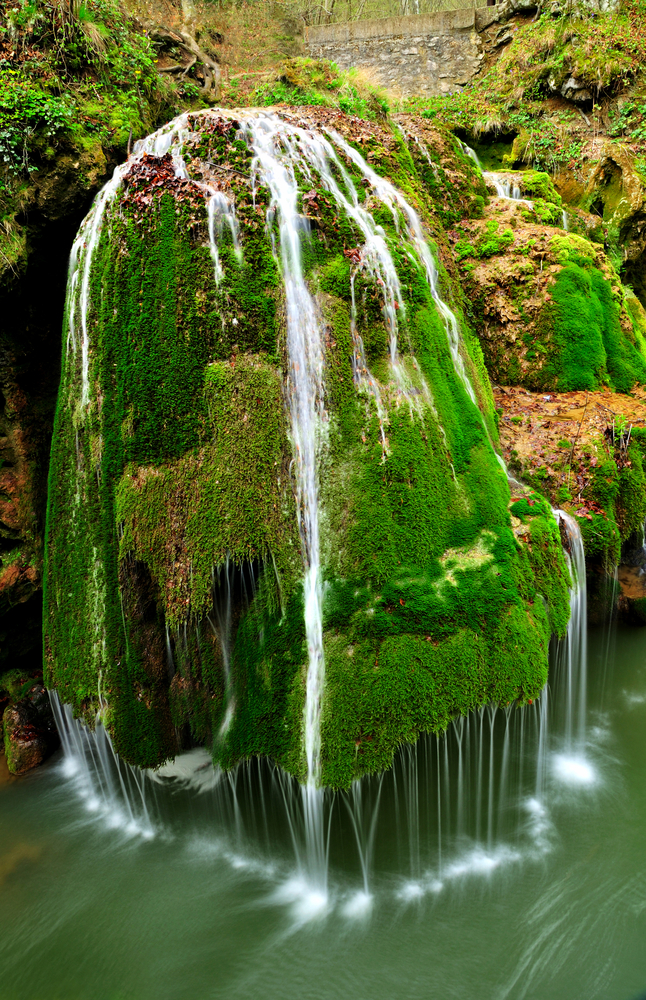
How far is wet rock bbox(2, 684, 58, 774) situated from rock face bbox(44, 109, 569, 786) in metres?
1.34

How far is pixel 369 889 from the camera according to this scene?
4.09 m

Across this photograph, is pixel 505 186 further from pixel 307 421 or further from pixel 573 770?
pixel 573 770

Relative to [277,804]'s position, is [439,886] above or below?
below

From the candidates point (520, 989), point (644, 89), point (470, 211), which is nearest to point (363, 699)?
point (520, 989)

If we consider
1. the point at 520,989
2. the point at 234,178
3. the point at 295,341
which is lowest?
the point at 520,989

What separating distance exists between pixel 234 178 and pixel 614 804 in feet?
21.3

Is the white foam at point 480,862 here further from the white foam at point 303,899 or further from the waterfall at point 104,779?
the waterfall at point 104,779

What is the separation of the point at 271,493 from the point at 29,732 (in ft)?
13.6

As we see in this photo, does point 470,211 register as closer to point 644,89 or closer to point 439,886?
point 644,89

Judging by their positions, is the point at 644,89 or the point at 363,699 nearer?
the point at 363,699

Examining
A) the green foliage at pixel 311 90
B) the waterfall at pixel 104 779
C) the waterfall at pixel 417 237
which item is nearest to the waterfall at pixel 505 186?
the green foliage at pixel 311 90

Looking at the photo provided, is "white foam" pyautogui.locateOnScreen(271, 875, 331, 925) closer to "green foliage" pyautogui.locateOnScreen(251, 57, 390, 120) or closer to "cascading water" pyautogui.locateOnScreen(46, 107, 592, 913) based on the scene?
"cascading water" pyautogui.locateOnScreen(46, 107, 592, 913)

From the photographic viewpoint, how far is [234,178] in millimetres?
4754

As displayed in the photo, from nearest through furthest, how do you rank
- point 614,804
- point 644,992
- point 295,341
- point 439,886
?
point 644,992, point 439,886, point 295,341, point 614,804
